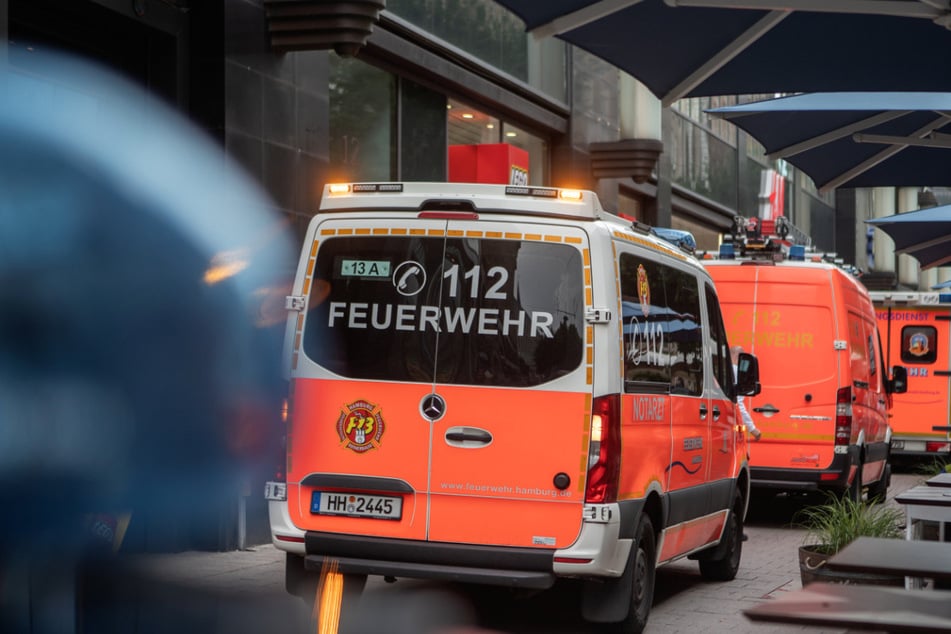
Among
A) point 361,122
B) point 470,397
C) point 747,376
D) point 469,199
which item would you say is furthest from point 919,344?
point 470,397

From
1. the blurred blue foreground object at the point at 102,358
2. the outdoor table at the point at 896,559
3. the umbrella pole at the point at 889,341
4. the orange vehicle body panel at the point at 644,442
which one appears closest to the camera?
the outdoor table at the point at 896,559

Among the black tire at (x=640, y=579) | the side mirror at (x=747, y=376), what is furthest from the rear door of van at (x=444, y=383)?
the side mirror at (x=747, y=376)

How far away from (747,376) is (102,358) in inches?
233

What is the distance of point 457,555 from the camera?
733 cm

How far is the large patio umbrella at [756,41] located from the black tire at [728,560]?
3.48 m

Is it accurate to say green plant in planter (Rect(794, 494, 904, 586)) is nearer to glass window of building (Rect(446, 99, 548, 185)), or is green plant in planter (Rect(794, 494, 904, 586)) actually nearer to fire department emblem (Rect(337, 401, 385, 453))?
fire department emblem (Rect(337, 401, 385, 453))

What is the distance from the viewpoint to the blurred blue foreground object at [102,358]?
519 cm

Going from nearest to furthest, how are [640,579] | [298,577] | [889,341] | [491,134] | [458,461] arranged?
[458,461], [298,577], [640,579], [491,134], [889,341]

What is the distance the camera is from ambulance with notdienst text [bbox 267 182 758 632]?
7.32 m

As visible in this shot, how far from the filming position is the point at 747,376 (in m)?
10.7

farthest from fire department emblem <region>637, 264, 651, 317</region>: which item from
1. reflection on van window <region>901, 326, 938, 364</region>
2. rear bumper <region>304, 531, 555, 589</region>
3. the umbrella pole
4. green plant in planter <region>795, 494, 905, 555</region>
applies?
reflection on van window <region>901, 326, 938, 364</region>

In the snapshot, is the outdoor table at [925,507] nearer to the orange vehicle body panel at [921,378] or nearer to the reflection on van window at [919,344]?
Answer: the orange vehicle body panel at [921,378]

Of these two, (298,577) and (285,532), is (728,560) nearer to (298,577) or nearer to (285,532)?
(298,577)

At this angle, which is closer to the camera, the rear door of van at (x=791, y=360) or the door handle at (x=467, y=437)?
the door handle at (x=467, y=437)
